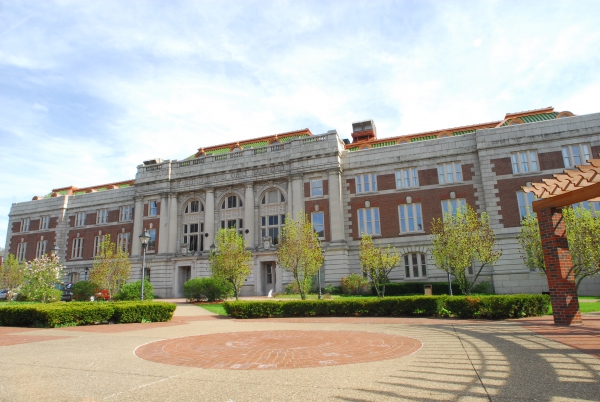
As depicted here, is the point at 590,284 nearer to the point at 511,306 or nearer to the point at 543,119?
the point at 543,119

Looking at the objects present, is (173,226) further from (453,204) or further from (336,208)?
(453,204)

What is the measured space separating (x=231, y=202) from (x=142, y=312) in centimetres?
2259

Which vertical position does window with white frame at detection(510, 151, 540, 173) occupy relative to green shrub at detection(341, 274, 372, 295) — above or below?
above

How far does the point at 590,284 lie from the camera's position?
27.2 m

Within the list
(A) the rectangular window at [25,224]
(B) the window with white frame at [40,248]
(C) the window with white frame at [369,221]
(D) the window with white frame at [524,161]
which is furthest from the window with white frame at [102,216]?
(D) the window with white frame at [524,161]

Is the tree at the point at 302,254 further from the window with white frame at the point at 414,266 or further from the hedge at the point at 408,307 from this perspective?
the window with white frame at the point at 414,266

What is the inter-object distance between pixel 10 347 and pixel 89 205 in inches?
1630

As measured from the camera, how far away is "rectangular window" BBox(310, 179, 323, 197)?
118 feet

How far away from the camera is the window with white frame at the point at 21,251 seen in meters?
50.0

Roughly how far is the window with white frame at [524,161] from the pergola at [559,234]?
775 inches

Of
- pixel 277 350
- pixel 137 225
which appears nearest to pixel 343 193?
pixel 137 225

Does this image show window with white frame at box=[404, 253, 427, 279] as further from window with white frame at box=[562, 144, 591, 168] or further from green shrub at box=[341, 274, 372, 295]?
window with white frame at box=[562, 144, 591, 168]

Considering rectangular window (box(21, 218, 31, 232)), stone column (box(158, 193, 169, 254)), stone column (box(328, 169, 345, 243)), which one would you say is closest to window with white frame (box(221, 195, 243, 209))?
stone column (box(158, 193, 169, 254))

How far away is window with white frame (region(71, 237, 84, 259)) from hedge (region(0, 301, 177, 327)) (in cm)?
3302
